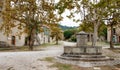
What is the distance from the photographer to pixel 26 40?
4875 centimetres

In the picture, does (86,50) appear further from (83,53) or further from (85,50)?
(83,53)

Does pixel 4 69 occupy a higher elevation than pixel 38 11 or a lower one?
lower

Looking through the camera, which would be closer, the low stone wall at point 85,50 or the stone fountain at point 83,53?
the stone fountain at point 83,53

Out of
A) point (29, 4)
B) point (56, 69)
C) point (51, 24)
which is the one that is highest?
point (29, 4)

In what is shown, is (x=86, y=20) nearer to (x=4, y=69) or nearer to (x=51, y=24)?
(x=51, y=24)

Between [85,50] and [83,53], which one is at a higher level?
[85,50]

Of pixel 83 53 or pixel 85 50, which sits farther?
pixel 85 50

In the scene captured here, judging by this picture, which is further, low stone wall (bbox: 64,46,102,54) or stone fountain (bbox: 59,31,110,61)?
low stone wall (bbox: 64,46,102,54)

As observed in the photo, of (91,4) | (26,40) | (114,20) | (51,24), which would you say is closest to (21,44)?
(26,40)

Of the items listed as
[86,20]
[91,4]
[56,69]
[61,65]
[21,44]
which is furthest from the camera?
[21,44]

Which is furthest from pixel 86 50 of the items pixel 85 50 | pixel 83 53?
pixel 83 53

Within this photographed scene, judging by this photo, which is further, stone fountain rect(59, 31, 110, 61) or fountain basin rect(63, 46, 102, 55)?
fountain basin rect(63, 46, 102, 55)

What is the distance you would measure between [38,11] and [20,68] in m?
16.6

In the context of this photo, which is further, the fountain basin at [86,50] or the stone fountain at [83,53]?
the fountain basin at [86,50]
